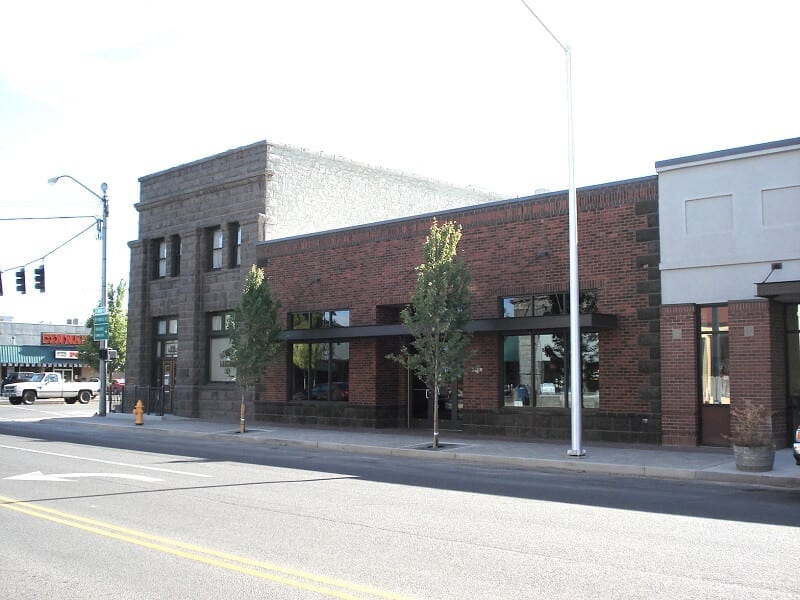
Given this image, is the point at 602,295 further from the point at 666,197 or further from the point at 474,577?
the point at 474,577

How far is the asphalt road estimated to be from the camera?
21.1ft

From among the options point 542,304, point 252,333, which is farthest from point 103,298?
point 542,304

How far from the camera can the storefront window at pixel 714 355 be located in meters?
17.6

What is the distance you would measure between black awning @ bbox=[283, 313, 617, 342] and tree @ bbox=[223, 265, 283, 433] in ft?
4.32

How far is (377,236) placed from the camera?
78.5ft

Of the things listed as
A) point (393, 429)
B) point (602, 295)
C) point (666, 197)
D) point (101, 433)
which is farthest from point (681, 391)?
point (101, 433)

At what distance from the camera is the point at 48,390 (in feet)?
155

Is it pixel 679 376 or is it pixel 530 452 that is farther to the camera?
pixel 679 376

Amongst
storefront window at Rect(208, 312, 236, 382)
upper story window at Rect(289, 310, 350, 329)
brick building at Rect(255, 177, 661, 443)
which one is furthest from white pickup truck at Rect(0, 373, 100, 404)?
brick building at Rect(255, 177, 661, 443)

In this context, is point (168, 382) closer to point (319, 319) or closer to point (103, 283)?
point (103, 283)

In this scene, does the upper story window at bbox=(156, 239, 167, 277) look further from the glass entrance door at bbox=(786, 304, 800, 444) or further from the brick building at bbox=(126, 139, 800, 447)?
the glass entrance door at bbox=(786, 304, 800, 444)

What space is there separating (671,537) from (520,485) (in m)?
4.67

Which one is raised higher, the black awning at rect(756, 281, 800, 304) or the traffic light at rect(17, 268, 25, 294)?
the traffic light at rect(17, 268, 25, 294)

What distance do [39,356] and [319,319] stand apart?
46.6m
